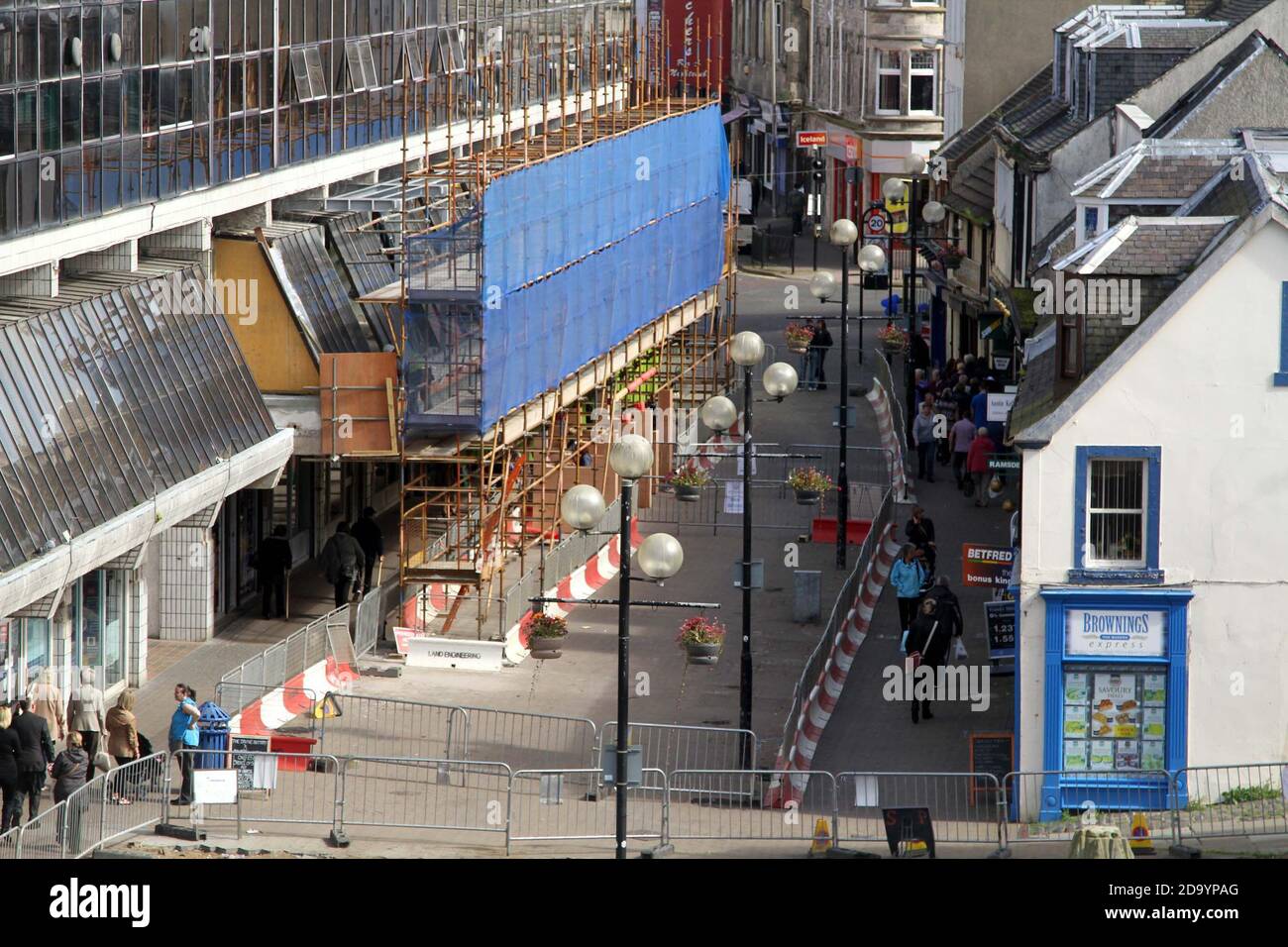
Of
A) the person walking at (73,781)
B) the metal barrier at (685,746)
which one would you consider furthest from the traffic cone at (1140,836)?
the person walking at (73,781)

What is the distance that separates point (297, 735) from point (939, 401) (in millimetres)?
21750

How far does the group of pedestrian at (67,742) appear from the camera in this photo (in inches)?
969

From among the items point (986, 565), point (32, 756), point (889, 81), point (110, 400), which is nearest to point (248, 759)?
point (32, 756)

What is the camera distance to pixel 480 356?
34.8m

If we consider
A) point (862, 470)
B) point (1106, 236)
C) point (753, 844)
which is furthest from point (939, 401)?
point (753, 844)

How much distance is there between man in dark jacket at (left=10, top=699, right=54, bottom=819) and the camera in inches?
970

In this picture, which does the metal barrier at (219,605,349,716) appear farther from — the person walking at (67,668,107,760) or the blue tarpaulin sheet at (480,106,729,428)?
the blue tarpaulin sheet at (480,106,729,428)

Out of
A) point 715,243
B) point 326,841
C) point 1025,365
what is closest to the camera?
point 326,841

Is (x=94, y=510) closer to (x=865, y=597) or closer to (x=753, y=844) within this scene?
(x=753, y=844)

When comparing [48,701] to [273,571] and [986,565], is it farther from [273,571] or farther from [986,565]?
[986,565]

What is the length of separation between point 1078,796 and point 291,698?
368 inches

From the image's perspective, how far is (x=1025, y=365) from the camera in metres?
34.3

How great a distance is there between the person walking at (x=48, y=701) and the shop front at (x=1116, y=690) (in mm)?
10503

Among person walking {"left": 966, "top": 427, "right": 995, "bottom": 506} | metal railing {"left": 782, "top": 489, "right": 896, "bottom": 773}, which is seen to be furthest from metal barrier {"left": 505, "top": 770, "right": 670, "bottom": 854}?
person walking {"left": 966, "top": 427, "right": 995, "bottom": 506}
